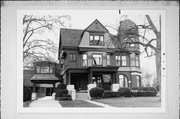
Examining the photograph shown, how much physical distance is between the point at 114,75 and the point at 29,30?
1.99m

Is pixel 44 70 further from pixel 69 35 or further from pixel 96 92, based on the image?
pixel 96 92

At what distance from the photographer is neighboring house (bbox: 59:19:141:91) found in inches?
192

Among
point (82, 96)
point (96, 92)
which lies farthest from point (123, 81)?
point (82, 96)

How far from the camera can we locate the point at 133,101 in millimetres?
4805

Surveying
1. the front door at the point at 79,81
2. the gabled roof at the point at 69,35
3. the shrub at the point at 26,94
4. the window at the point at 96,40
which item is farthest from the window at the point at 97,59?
the shrub at the point at 26,94

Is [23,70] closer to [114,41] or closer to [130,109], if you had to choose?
[114,41]

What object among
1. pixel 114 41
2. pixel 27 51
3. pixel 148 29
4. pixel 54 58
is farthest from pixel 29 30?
pixel 148 29

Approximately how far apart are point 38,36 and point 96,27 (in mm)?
1219

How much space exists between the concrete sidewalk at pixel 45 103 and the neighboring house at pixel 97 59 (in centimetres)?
47

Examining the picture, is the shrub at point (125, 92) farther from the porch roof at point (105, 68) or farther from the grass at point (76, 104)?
the grass at point (76, 104)

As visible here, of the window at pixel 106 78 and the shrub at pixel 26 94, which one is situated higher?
the window at pixel 106 78

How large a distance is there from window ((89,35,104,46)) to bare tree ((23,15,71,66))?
65 cm

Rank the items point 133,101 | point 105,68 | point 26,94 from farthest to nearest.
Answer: point 105,68, point 133,101, point 26,94

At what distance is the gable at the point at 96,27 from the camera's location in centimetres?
487
